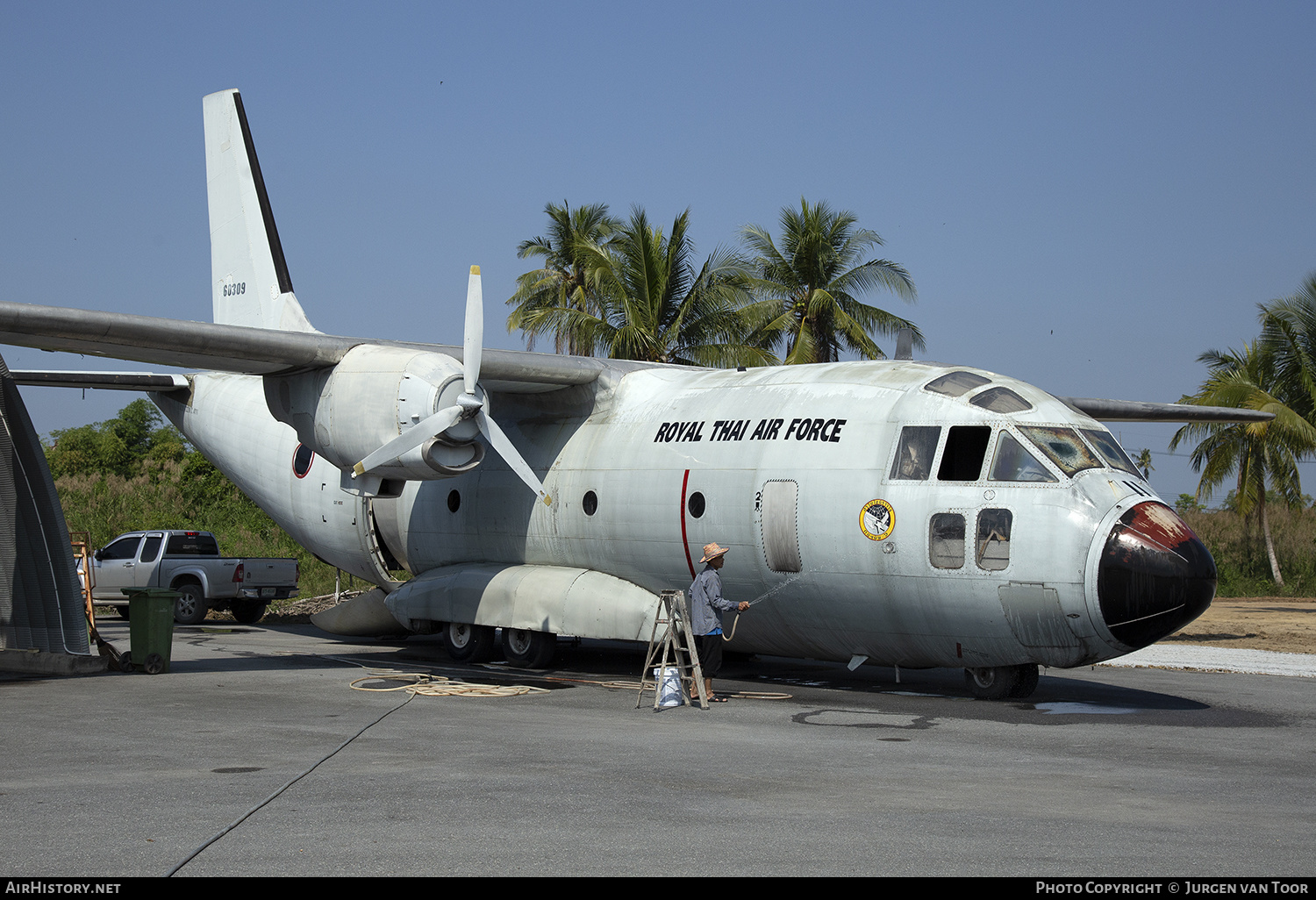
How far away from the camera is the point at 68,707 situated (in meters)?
11.6

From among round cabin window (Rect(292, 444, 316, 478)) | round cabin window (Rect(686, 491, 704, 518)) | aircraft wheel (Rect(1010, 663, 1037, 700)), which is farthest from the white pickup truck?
aircraft wheel (Rect(1010, 663, 1037, 700))

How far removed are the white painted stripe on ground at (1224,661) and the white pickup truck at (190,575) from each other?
16249 millimetres

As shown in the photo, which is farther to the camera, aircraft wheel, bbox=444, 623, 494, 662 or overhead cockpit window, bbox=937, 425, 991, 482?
aircraft wheel, bbox=444, 623, 494, 662

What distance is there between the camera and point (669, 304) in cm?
3178

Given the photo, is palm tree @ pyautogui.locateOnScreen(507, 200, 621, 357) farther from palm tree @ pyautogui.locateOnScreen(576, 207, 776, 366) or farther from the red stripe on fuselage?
the red stripe on fuselage

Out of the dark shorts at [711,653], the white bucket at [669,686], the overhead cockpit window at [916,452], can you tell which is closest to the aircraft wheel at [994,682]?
the overhead cockpit window at [916,452]

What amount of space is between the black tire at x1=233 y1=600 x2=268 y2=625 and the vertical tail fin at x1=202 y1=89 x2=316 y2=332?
22.0 feet

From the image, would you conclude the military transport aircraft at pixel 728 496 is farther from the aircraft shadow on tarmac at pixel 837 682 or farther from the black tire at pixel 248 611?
the black tire at pixel 248 611

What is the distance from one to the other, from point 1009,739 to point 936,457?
3.13 metres

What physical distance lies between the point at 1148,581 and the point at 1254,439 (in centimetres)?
2467

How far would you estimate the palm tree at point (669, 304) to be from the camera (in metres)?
31.3

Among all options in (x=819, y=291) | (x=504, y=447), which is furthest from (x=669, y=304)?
(x=504, y=447)

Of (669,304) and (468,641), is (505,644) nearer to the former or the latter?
(468,641)

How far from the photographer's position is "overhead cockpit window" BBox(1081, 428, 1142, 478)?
12.0 m
